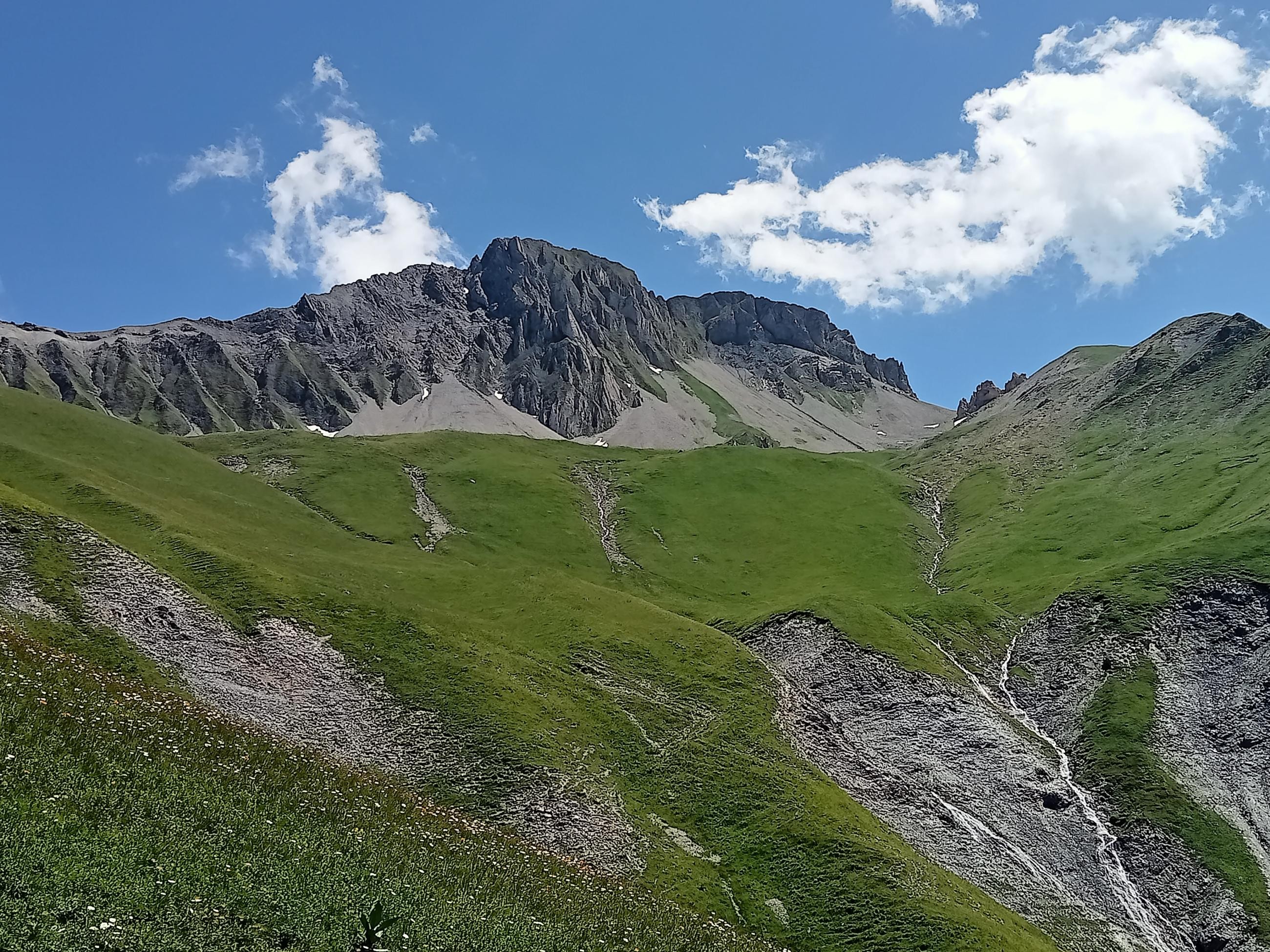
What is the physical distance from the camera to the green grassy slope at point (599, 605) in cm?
4653

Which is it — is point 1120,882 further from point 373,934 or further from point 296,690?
point 373,934

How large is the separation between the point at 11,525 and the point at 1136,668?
309 ft

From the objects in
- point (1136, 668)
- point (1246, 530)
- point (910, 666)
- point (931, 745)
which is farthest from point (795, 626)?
point (1246, 530)

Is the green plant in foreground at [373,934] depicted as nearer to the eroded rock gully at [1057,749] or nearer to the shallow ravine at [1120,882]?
the eroded rock gully at [1057,749]

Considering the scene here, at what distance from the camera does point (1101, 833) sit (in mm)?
60938

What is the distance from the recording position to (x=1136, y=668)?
264 feet

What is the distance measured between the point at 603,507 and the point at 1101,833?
375 feet

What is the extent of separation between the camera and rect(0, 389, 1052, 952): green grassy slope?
153ft

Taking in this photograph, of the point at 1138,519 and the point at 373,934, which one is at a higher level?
the point at 1138,519

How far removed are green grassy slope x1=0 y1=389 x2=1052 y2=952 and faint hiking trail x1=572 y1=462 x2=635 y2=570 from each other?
2951mm

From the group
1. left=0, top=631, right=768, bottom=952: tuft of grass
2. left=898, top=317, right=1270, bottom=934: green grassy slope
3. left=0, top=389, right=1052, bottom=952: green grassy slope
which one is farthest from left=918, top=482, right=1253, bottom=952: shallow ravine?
left=0, top=631, right=768, bottom=952: tuft of grass

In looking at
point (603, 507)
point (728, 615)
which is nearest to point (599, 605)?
point (728, 615)

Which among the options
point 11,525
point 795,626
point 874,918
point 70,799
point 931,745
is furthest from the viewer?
point 795,626

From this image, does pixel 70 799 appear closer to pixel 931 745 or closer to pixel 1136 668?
pixel 931 745
